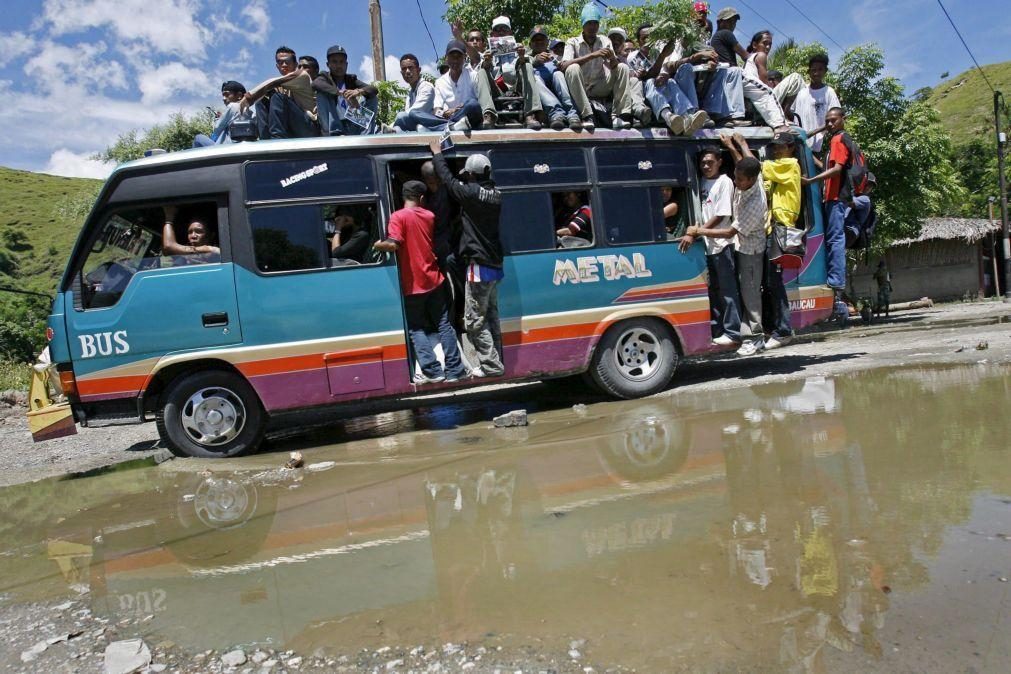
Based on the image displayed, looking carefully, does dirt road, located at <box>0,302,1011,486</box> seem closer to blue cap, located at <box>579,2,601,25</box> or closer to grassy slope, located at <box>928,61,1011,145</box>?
blue cap, located at <box>579,2,601,25</box>

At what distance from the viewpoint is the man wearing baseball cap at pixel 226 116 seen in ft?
22.4

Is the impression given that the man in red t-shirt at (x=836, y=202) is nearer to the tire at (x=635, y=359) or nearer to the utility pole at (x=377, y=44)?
the tire at (x=635, y=359)

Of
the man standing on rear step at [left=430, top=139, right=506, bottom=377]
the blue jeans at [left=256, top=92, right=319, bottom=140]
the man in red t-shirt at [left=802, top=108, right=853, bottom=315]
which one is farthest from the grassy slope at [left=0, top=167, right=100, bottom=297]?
the man in red t-shirt at [left=802, top=108, right=853, bottom=315]

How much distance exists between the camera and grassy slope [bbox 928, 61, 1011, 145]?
6506 cm

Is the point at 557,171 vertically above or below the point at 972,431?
above

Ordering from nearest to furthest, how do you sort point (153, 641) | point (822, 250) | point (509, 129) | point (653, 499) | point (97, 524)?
point (153, 641), point (653, 499), point (97, 524), point (509, 129), point (822, 250)

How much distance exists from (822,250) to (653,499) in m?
5.35

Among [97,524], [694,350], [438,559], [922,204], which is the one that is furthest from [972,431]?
[922,204]

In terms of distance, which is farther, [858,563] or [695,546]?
[695,546]

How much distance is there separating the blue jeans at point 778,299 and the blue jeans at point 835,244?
0.67 m

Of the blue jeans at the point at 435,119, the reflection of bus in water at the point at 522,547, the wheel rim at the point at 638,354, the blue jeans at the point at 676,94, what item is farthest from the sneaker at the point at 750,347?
the blue jeans at the point at 435,119

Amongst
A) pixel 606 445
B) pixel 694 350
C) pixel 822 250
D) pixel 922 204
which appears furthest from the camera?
pixel 922 204

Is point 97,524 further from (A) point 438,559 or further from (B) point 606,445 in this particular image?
(B) point 606,445

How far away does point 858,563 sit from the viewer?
284 cm
